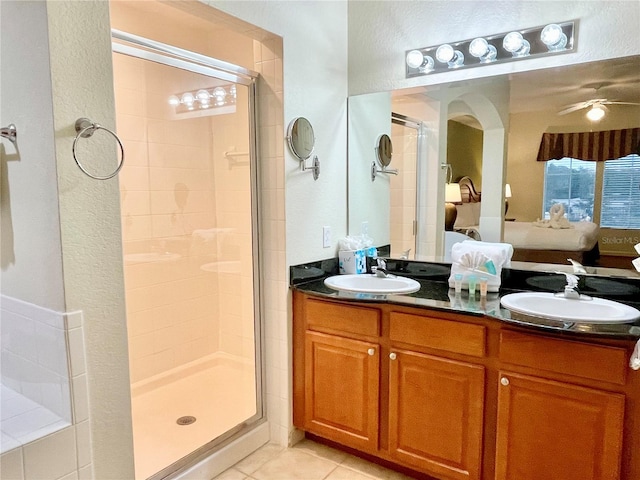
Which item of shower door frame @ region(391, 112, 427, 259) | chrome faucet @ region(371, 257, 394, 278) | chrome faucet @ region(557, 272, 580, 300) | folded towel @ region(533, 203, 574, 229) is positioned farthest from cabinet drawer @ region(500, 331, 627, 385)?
shower door frame @ region(391, 112, 427, 259)

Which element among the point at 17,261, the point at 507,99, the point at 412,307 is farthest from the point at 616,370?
the point at 17,261

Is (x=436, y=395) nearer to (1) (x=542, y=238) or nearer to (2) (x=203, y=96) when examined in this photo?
(1) (x=542, y=238)

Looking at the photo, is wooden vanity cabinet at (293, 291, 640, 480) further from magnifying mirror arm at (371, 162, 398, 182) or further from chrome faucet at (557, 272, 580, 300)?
magnifying mirror arm at (371, 162, 398, 182)

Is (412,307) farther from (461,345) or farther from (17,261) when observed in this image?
(17,261)

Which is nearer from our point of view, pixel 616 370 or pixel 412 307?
pixel 616 370

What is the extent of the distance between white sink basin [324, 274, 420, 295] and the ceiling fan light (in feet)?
3.68

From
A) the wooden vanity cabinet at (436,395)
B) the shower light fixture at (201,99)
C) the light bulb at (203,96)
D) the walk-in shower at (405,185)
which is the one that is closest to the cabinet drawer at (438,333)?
the wooden vanity cabinet at (436,395)

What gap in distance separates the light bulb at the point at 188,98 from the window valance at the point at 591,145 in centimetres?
203

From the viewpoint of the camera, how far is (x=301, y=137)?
235 cm

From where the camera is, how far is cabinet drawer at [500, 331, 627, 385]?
1.58 m

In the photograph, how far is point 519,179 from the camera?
2.27m

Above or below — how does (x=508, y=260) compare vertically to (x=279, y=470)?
above

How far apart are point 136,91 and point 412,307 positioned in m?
2.05

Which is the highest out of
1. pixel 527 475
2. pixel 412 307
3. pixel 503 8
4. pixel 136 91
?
pixel 503 8
